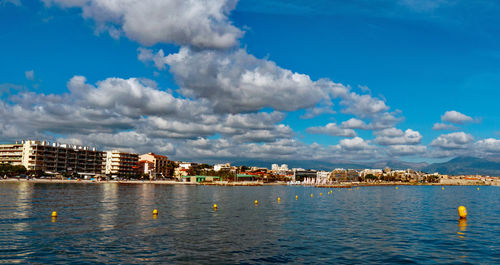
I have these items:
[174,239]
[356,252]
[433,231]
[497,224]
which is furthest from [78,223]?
[497,224]

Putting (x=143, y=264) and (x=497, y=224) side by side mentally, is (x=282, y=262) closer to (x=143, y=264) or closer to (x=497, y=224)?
(x=143, y=264)

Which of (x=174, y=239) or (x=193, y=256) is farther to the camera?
(x=174, y=239)

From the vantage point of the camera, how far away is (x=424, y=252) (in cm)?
3191

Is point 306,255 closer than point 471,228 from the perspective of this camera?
Yes

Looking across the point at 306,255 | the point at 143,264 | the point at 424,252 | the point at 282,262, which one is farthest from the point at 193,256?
the point at 424,252

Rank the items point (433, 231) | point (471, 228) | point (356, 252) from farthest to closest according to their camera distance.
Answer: point (471, 228), point (433, 231), point (356, 252)

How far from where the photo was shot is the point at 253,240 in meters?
36.5

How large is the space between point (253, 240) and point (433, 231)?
22088 mm

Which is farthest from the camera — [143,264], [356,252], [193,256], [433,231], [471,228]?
[471,228]

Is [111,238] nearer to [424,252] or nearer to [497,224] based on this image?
[424,252]

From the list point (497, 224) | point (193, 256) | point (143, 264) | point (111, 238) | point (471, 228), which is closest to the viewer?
point (143, 264)

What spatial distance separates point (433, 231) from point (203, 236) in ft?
86.8

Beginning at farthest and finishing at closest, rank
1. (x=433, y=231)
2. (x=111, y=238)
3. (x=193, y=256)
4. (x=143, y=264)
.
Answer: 1. (x=433, y=231)
2. (x=111, y=238)
3. (x=193, y=256)
4. (x=143, y=264)

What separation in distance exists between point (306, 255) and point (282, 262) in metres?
3.22
